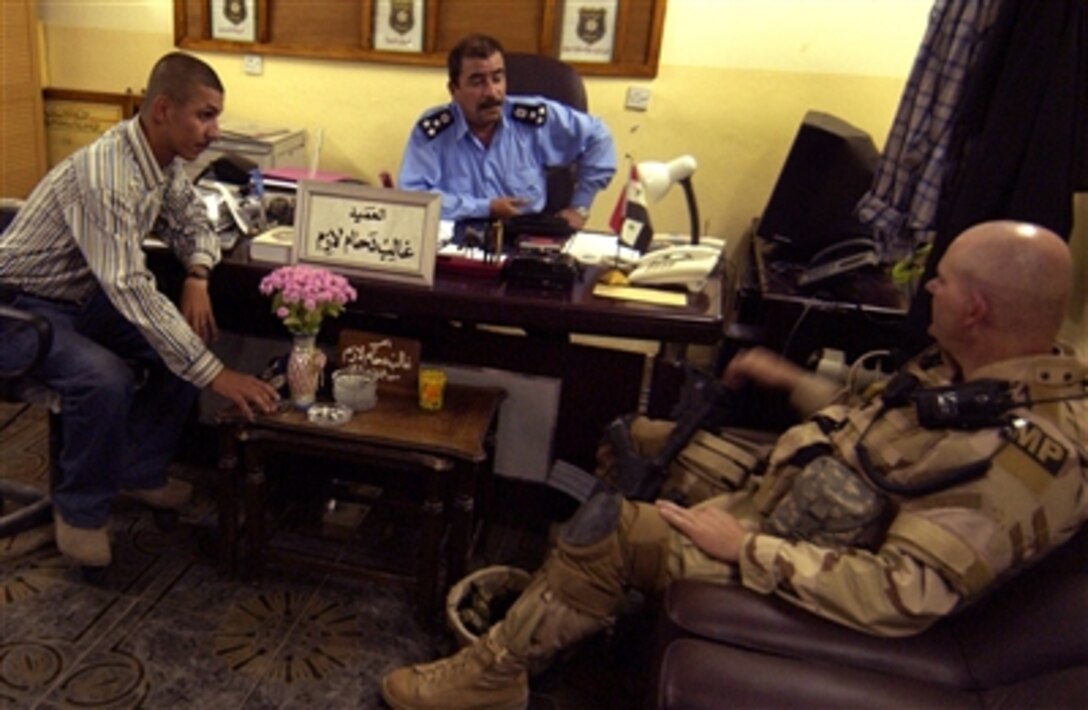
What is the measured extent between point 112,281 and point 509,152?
1.42 metres

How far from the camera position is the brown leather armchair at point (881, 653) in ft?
3.75

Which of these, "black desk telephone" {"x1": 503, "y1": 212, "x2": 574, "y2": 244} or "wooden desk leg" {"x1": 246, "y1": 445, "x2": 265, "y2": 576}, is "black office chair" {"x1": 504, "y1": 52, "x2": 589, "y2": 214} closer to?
"black desk telephone" {"x1": 503, "y1": 212, "x2": 574, "y2": 244}

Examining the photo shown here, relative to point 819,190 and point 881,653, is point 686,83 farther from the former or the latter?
point 881,653

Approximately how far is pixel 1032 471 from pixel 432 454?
1077 mm

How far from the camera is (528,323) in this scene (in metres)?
1.88

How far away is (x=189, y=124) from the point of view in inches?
74.1

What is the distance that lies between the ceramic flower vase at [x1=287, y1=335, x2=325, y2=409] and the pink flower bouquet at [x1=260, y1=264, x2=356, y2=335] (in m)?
0.03

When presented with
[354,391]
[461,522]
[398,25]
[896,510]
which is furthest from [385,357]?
[398,25]

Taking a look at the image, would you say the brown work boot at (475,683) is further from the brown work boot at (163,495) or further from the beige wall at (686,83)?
the beige wall at (686,83)

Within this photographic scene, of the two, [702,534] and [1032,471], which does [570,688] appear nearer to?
[702,534]

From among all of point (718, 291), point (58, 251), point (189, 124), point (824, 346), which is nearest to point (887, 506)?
point (718, 291)

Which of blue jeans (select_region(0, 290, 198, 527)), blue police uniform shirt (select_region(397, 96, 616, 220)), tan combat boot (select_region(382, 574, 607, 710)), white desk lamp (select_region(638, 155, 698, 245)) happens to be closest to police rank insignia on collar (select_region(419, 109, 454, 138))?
blue police uniform shirt (select_region(397, 96, 616, 220))

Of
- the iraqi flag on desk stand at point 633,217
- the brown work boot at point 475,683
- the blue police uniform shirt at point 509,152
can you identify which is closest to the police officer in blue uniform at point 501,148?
the blue police uniform shirt at point 509,152

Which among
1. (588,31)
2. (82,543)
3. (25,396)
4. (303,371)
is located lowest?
(82,543)
